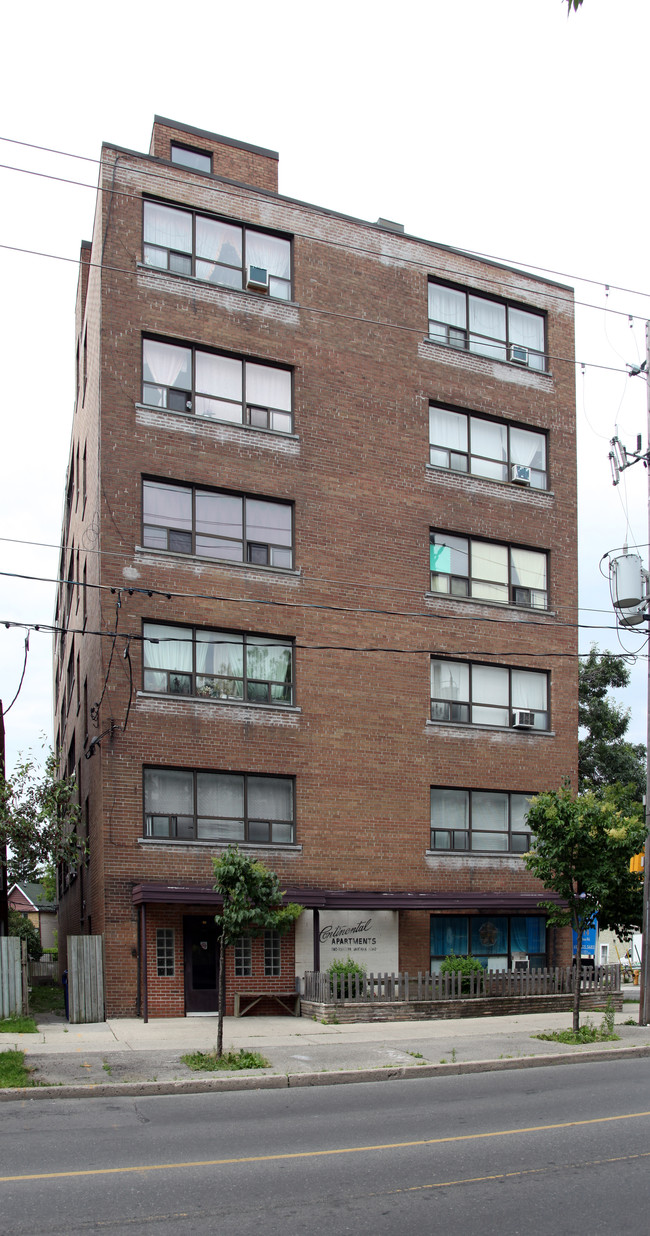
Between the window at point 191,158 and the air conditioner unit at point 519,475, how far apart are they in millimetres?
10772

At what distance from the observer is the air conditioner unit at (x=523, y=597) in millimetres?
28808

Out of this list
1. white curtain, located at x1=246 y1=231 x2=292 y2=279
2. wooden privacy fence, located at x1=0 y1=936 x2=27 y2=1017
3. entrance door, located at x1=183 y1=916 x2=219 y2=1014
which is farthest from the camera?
white curtain, located at x1=246 y1=231 x2=292 y2=279

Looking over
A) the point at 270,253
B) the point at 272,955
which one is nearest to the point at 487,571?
the point at 270,253

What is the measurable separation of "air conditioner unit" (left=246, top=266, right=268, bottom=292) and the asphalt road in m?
18.2

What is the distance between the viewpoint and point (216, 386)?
2536 centimetres

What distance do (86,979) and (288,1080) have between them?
7.91 metres

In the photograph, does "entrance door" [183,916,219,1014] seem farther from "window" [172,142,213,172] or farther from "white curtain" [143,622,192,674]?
"window" [172,142,213,172]

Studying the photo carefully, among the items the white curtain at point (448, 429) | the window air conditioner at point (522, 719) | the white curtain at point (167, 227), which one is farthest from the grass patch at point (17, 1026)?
the white curtain at point (167, 227)

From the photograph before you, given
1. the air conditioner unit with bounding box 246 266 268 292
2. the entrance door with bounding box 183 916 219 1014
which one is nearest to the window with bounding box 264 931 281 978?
the entrance door with bounding box 183 916 219 1014

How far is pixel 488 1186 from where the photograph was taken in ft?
28.8

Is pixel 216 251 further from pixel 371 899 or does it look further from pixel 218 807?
pixel 371 899

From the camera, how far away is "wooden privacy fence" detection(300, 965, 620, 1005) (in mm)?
21562

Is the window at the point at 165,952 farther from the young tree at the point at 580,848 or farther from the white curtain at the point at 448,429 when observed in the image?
the white curtain at the point at 448,429

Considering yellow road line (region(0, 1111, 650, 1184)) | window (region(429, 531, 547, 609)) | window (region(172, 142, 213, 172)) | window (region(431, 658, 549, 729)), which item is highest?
window (region(172, 142, 213, 172))
